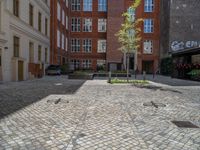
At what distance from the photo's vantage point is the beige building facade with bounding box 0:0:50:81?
61.5 ft

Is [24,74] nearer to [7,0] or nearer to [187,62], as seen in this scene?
[7,0]

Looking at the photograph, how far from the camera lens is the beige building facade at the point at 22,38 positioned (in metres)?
18.8

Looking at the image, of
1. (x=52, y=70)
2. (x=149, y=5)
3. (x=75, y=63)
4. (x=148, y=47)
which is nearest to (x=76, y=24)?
(x=75, y=63)

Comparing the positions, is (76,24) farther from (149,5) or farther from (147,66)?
(147,66)

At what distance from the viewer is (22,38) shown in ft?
74.1

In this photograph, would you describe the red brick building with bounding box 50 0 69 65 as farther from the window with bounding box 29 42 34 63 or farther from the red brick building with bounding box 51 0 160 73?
the window with bounding box 29 42 34 63

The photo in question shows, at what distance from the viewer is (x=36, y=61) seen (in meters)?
27.2

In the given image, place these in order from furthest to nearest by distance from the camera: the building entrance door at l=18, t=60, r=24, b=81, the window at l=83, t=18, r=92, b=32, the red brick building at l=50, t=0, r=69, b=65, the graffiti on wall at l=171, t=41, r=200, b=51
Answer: the window at l=83, t=18, r=92, b=32
the graffiti on wall at l=171, t=41, r=200, b=51
the red brick building at l=50, t=0, r=69, b=65
the building entrance door at l=18, t=60, r=24, b=81

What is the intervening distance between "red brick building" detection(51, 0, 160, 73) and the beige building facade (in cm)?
1316

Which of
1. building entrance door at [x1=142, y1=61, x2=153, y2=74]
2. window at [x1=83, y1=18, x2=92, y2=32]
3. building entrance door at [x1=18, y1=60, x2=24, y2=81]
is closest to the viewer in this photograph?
building entrance door at [x1=18, y1=60, x2=24, y2=81]

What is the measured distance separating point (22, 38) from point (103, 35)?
26580 millimetres

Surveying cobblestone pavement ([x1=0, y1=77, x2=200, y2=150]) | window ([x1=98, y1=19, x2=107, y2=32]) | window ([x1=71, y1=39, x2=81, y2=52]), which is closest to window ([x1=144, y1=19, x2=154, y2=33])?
window ([x1=98, y1=19, x2=107, y2=32])

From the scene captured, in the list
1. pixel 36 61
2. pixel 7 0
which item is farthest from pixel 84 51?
pixel 7 0

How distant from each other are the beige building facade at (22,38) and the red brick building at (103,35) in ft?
43.2
